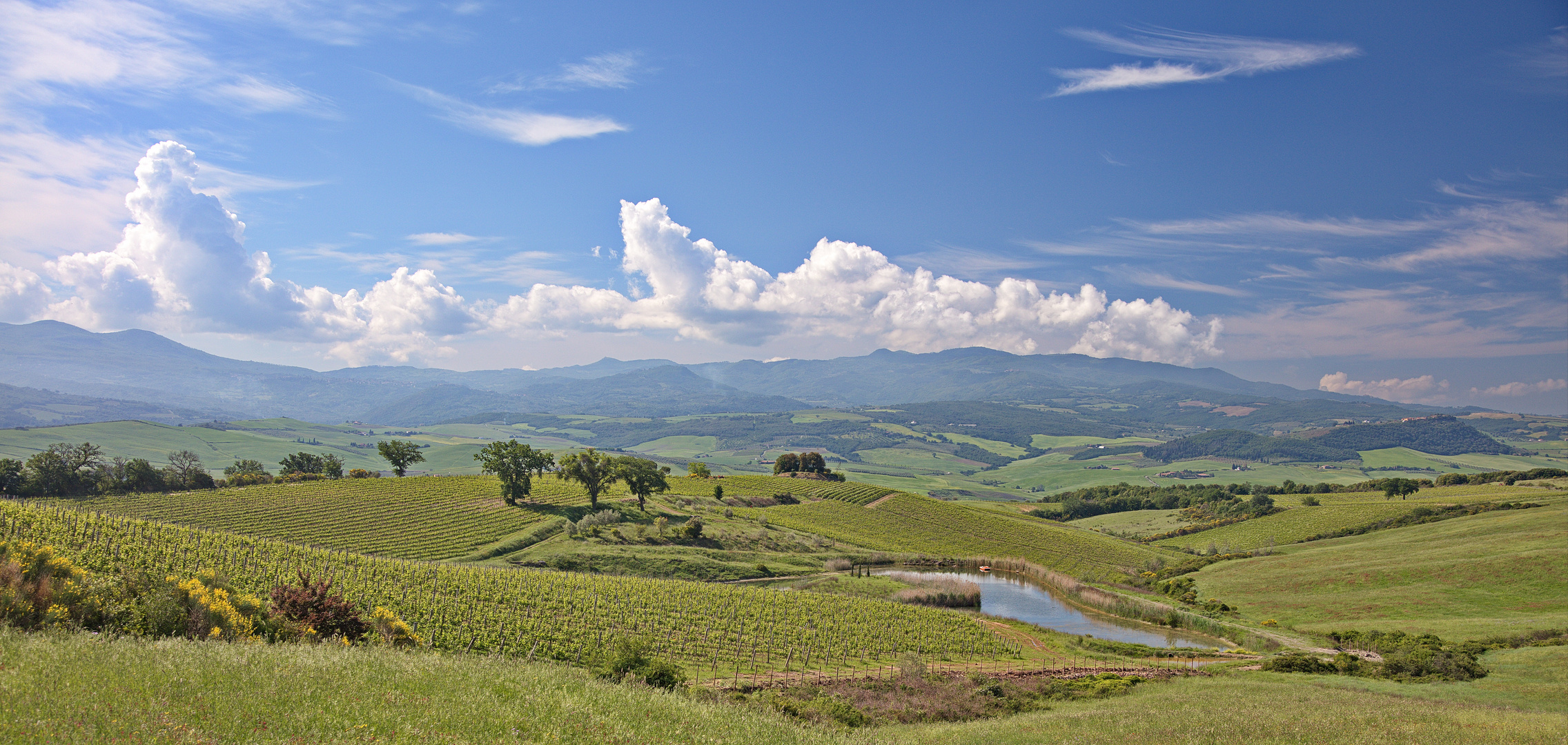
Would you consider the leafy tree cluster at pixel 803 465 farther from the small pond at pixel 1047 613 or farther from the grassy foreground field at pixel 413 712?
the grassy foreground field at pixel 413 712

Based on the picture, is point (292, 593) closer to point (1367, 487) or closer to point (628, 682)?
point (628, 682)

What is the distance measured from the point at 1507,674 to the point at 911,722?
31912mm

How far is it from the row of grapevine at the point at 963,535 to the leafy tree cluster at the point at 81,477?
303ft

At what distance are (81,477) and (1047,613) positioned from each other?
5258 inches

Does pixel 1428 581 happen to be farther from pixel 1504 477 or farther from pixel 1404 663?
pixel 1504 477

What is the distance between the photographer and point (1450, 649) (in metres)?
38.3

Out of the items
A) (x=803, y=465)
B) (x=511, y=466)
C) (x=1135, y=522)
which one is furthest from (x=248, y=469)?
(x=1135, y=522)

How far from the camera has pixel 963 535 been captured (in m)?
113

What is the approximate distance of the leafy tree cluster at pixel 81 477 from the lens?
3546 inches

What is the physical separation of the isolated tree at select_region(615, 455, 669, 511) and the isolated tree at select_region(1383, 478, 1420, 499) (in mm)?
139883

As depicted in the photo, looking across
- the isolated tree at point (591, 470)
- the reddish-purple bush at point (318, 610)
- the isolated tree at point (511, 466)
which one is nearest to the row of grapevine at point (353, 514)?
the isolated tree at point (511, 466)

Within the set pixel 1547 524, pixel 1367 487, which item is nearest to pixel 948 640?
pixel 1547 524

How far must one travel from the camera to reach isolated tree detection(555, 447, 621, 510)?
9444cm

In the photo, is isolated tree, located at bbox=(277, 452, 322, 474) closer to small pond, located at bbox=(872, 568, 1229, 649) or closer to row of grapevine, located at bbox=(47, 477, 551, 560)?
row of grapevine, located at bbox=(47, 477, 551, 560)
